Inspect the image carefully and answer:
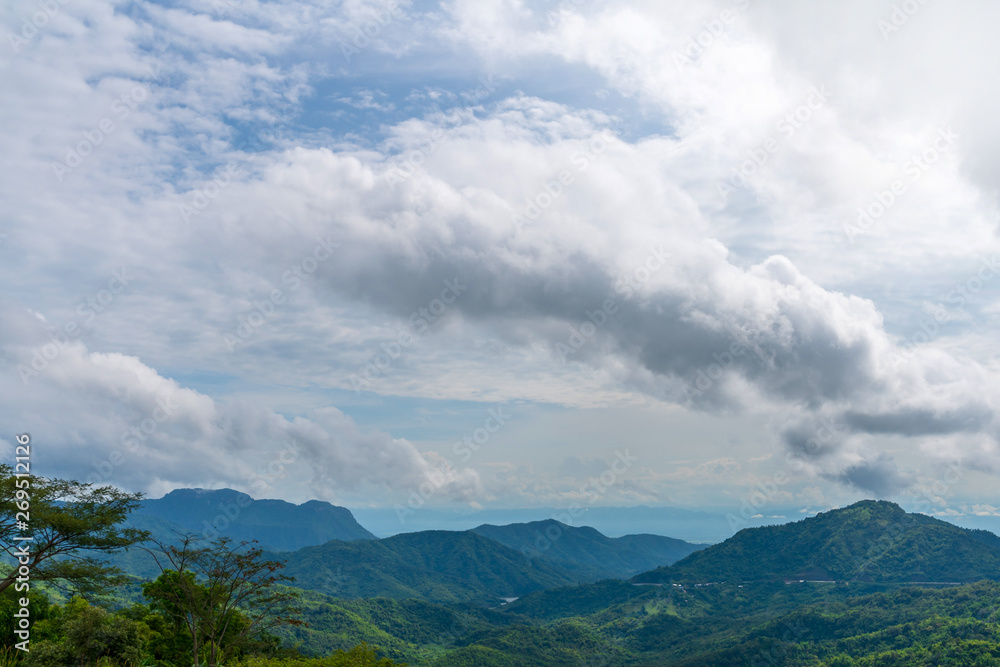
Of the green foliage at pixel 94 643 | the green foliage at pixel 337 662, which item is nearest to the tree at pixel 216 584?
the green foliage at pixel 337 662

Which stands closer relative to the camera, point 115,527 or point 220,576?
point 115,527

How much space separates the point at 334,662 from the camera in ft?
210

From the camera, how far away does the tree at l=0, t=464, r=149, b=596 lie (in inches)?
1597

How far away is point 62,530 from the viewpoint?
42.7m

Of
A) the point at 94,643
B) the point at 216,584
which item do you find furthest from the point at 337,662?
the point at 94,643

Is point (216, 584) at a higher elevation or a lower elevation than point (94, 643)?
higher

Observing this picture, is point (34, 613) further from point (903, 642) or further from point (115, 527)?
point (903, 642)

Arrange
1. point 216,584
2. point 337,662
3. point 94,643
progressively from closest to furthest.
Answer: point 94,643, point 216,584, point 337,662

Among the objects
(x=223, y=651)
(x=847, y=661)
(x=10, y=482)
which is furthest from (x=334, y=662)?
(x=847, y=661)

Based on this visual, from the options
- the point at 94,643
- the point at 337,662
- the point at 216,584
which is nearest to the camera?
the point at 94,643

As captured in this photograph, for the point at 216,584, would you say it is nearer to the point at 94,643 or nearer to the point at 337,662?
A: the point at 94,643

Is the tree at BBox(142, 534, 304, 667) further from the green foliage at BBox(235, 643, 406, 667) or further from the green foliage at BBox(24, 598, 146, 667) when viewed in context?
the green foliage at BBox(24, 598, 146, 667)

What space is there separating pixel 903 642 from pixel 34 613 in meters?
222

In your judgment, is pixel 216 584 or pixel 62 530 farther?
pixel 216 584
